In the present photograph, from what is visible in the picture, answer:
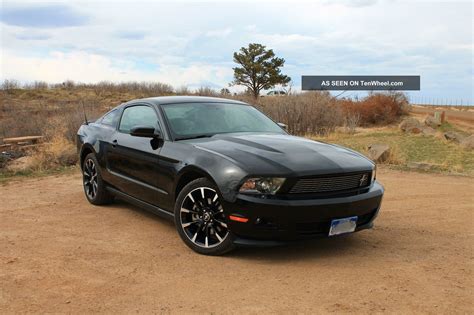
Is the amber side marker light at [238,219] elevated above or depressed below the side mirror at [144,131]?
below

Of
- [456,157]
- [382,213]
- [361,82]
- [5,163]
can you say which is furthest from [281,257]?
[361,82]

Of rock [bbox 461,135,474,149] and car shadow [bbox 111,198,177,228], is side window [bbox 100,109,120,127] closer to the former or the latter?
car shadow [bbox 111,198,177,228]

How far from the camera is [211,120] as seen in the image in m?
5.77

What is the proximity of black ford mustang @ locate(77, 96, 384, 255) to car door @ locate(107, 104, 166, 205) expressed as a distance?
0.5 inches

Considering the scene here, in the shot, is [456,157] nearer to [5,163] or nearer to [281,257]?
[281,257]

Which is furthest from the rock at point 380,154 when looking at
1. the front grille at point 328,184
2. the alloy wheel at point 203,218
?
the alloy wheel at point 203,218

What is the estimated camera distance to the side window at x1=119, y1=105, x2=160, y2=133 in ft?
Answer: 19.3

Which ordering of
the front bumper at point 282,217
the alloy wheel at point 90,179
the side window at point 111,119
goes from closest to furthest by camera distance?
the front bumper at point 282,217
the side window at point 111,119
the alloy wheel at point 90,179

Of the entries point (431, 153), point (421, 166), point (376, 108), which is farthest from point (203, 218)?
point (376, 108)

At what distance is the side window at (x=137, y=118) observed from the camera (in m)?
5.88

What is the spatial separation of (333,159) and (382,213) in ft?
7.53

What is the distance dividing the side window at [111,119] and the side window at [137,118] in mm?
175

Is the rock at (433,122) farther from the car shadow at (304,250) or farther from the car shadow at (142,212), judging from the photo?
the car shadow at (304,250)

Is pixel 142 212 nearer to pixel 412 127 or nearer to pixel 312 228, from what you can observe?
pixel 312 228
